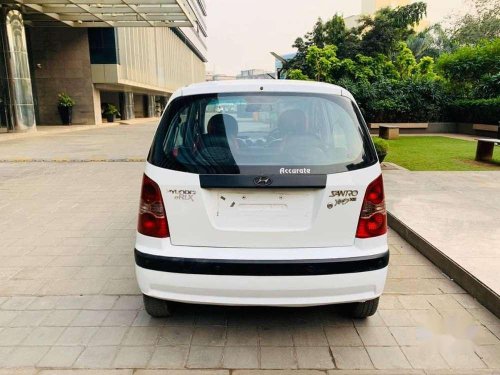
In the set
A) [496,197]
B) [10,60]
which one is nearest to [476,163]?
[496,197]

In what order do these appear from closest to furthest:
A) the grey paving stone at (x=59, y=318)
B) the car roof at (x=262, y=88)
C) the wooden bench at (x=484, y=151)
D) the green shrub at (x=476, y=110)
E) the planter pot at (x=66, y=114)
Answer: the car roof at (x=262, y=88), the grey paving stone at (x=59, y=318), the wooden bench at (x=484, y=151), the green shrub at (x=476, y=110), the planter pot at (x=66, y=114)

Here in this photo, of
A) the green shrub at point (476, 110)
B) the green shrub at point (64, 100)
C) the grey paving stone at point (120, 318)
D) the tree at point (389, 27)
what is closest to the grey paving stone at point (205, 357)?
the grey paving stone at point (120, 318)

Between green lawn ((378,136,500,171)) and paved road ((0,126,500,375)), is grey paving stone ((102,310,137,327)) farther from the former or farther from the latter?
green lawn ((378,136,500,171))

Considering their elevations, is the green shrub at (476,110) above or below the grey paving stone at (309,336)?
above

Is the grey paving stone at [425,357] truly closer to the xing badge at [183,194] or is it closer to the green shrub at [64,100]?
the xing badge at [183,194]

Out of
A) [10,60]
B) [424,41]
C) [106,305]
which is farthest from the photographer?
[424,41]

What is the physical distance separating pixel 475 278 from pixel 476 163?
7656mm

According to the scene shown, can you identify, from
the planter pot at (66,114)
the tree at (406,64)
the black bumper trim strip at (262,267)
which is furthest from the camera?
the planter pot at (66,114)

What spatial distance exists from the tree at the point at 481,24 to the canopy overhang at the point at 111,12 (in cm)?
3096

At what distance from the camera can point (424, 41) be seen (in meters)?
57.6

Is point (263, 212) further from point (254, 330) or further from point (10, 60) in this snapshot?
point (10, 60)

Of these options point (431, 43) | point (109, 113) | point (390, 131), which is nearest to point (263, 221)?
point (390, 131)

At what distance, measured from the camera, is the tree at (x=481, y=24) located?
40.1 meters

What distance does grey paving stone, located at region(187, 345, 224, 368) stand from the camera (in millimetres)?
2684
